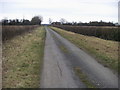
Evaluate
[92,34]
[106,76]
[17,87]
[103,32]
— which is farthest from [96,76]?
[92,34]

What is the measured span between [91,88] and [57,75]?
7.20 feet

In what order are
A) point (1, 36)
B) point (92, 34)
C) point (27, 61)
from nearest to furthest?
1. point (27, 61)
2. point (1, 36)
3. point (92, 34)

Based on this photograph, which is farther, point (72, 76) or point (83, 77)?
point (72, 76)

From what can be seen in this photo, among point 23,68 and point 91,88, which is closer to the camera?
point 91,88

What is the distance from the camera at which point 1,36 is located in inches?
922

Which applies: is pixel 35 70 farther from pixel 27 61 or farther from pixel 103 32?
pixel 103 32

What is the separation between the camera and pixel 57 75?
32.7 feet

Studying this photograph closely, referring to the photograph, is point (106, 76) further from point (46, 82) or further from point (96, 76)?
point (46, 82)

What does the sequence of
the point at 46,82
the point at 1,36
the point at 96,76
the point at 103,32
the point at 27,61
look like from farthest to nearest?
the point at 103,32 < the point at 1,36 < the point at 27,61 < the point at 96,76 < the point at 46,82

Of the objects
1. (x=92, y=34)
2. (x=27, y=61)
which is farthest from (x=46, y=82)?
(x=92, y=34)

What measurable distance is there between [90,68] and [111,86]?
123 inches

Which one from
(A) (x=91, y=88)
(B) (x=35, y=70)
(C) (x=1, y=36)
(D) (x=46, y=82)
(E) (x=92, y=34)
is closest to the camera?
(A) (x=91, y=88)

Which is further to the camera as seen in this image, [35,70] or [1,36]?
[1,36]

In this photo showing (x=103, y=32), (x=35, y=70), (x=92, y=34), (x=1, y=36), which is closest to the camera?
(x=35, y=70)
